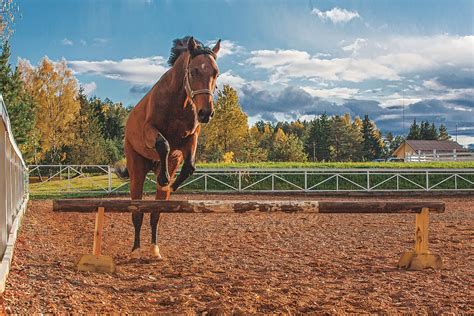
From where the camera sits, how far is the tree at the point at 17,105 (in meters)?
33.1

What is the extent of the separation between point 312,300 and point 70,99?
40081 millimetres

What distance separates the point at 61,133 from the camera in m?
42.5

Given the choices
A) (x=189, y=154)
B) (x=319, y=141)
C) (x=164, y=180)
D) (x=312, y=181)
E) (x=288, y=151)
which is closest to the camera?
(x=164, y=180)

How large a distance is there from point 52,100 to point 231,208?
38681 millimetres

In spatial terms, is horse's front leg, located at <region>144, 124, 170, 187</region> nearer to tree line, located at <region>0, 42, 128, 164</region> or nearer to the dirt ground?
the dirt ground

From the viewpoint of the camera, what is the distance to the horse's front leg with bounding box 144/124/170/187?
573 cm

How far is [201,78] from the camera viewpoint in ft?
17.9

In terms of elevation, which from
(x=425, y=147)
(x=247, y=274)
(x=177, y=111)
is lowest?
(x=247, y=274)

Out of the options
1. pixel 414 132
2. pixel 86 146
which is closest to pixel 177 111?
pixel 86 146

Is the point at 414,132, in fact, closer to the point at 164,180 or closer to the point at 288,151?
the point at 288,151

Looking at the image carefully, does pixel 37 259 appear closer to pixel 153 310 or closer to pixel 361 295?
pixel 153 310

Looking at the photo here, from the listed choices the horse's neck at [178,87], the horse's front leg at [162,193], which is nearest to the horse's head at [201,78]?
the horse's neck at [178,87]

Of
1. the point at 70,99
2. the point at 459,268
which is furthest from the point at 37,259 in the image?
the point at 70,99

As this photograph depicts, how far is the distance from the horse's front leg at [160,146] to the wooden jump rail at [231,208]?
0.36 m
